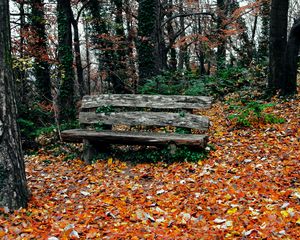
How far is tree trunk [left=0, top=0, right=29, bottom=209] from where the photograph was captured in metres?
3.82

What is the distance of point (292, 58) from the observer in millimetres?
8570

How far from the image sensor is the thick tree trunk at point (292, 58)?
847 cm

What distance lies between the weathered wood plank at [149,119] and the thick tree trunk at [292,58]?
4.01 metres

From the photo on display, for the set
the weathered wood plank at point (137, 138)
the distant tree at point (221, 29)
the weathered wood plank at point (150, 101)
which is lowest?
the weathered wood plank at point (137, 138)

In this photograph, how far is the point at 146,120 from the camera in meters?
6.68

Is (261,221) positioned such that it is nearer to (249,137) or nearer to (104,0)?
(249,137)

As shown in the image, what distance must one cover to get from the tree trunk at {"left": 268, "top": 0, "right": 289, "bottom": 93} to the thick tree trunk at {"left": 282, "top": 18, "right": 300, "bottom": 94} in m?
0.14

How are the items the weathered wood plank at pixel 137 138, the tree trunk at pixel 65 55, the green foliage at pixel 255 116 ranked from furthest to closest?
the tree trunk at pixel 65 55
the green foliage at pixel 255 116
the weathered wood plank at pixel 137 138

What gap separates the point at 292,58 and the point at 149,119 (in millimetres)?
4759

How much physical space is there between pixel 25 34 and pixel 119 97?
5.40 m

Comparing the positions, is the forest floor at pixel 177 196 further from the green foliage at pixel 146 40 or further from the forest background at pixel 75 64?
the green foliage at pixel 146 40

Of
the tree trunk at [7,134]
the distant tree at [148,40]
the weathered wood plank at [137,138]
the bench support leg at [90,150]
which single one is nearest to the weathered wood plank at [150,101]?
the weathered wood plank at [137,138]

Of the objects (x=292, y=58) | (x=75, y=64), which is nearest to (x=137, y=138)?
(x=292, y=58)

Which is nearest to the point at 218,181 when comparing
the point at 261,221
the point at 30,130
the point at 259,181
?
the point at 259,181
